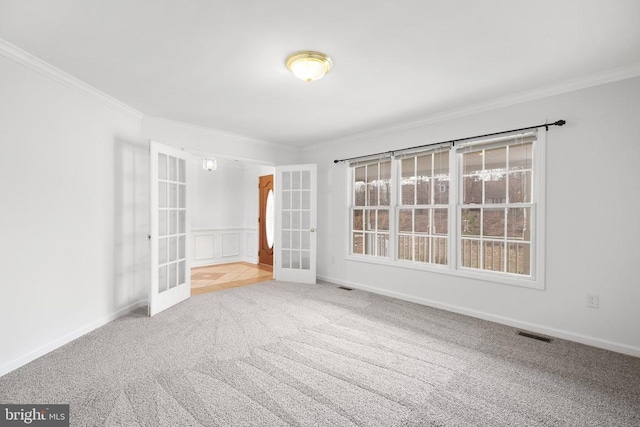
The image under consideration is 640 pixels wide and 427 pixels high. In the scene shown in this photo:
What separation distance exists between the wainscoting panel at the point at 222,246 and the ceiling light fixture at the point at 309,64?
16.9 ft

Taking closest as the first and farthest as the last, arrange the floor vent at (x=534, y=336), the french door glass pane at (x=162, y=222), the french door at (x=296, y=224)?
the floor vent at (x=534, y=336), the french door glass pane at (x=162, y=222), the french door at (x=296, y=224)

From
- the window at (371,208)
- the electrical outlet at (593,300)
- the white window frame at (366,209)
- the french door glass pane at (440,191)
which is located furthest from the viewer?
the window at (371,208)

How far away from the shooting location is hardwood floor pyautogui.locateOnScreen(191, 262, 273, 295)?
5012 millimetres

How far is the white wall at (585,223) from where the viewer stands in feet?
8.80

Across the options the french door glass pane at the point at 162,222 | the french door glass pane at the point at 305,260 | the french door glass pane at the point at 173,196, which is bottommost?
the french door glass pane at the point at 305,260

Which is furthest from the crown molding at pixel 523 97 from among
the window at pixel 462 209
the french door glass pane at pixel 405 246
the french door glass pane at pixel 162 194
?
the french door glass pane at pixel 162 194

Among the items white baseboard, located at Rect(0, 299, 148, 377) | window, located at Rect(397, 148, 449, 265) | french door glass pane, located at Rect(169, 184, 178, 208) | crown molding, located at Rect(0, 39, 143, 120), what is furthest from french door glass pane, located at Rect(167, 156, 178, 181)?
window, located at Rect(397, 148, 449, 265)

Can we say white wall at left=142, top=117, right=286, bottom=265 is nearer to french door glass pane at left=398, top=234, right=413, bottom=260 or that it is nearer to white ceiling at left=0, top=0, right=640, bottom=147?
white ceiling at left=0, top=0, right=640, bottom=147

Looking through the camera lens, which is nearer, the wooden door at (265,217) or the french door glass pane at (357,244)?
the french door glass pane at (357,244)

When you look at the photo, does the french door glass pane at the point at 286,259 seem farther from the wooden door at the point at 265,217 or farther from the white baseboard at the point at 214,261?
the white baseboard at the point at 214,261

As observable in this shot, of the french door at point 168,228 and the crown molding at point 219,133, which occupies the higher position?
the crown molding at point 219,133

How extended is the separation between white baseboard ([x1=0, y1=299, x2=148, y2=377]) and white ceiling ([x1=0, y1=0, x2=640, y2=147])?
8.06 ft

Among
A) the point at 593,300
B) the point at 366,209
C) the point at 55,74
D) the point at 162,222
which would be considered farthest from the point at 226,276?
the point at 593,300

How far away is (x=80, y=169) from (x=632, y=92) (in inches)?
207
